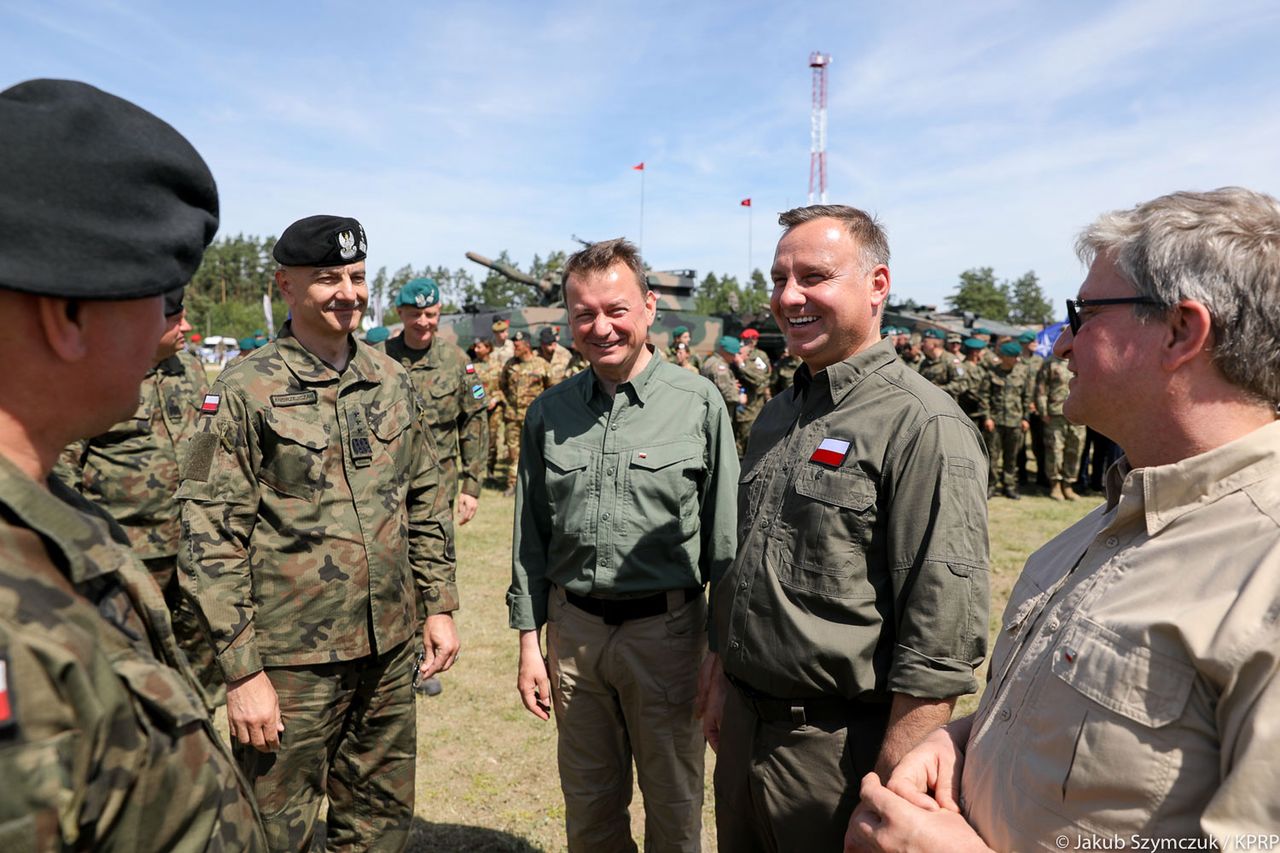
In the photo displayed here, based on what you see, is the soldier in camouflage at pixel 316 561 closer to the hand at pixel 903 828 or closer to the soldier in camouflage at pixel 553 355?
the hand at pixel 903 828

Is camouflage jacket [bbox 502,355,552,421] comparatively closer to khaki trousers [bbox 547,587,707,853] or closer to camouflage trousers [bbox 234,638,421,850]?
camouflage trousers [bbox 234,638,421,850]

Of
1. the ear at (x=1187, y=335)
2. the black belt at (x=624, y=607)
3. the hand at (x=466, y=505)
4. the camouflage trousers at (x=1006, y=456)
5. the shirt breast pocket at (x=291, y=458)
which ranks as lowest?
the camouflage trousers at (x=1006, y=456)

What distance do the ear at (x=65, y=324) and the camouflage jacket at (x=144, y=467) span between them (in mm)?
3598

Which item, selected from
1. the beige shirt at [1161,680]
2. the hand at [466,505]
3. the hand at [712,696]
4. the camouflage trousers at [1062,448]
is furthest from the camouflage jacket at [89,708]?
the camouflage trousers at [1062,448]

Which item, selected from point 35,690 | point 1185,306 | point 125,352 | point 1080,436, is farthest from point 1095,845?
point 1080,436

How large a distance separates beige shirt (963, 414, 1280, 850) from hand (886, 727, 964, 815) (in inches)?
5.0

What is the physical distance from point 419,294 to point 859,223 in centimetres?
482

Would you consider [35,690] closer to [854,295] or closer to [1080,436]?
[854,295]

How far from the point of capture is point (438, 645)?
304cm

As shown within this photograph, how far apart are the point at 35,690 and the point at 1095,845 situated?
4.71 ft

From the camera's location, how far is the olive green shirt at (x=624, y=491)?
2.82 m

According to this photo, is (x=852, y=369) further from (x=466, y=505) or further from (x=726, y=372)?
(x=726, y=372)

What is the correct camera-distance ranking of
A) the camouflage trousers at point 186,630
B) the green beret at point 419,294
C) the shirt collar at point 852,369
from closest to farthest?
the shirt collar at point 852,369
the camouflage trousers at point 186,630
the green beret at point 419,294

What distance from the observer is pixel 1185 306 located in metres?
1.29
